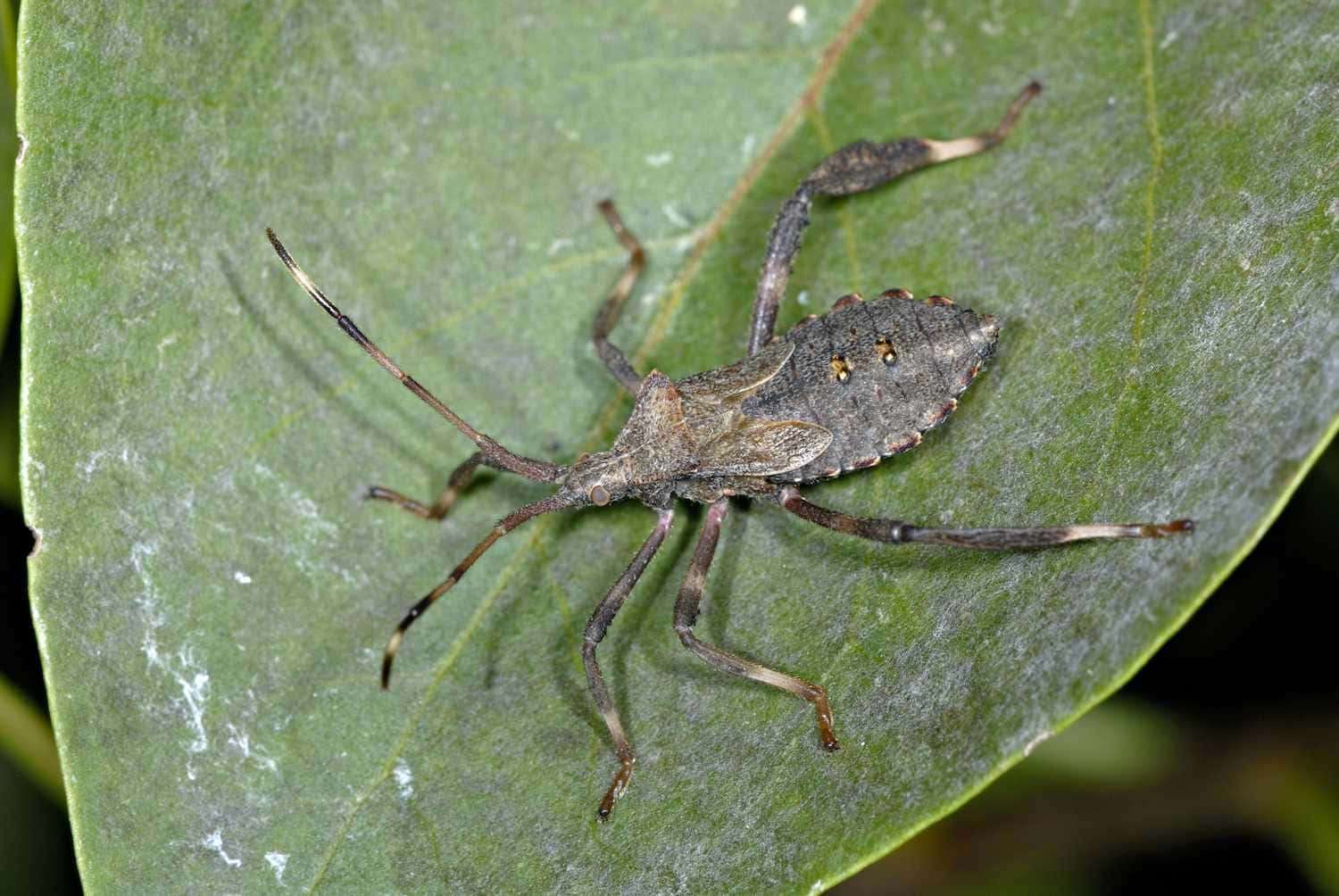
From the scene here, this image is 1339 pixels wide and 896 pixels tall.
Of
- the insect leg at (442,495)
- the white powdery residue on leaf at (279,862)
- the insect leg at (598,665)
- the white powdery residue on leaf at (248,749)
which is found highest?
the insect leg at (442,495)

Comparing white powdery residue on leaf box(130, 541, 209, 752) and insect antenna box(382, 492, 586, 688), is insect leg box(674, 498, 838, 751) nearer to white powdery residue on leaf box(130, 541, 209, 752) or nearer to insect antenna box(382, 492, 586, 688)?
insect antenna box(382, 492, 586, 688)

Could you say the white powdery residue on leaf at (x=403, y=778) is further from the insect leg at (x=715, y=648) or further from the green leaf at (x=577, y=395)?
the insect leg at (x=715, y=648)

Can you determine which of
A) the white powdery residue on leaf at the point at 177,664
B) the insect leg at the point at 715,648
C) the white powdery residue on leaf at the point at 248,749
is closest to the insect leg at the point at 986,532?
the insect leg at the point at 715,648

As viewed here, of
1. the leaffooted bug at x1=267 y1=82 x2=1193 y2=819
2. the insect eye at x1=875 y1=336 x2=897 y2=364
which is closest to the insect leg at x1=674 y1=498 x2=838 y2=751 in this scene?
the leaffooted bug at x1=267 y1=82 x2=1193 y2=819

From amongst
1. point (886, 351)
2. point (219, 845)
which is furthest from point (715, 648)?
point (219, 845)

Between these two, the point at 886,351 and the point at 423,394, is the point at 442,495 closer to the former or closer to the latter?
the point at 423,394

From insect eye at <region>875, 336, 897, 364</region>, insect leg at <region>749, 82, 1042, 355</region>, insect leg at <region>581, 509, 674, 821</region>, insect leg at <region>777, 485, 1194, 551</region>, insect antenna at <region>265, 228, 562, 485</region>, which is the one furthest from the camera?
insect leg at <region>749, 82, 1042, 355</region>
